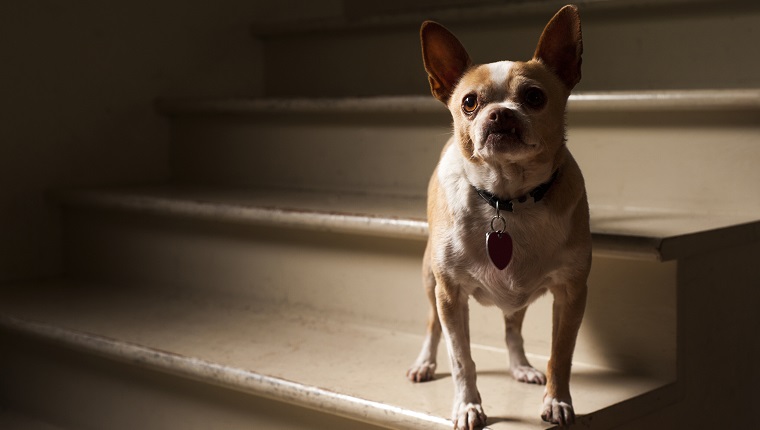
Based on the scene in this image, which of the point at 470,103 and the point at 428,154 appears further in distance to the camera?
the point at 428,154

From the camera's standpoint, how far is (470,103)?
125 cm

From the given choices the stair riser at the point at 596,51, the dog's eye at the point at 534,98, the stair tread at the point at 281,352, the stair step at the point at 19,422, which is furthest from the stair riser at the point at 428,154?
the stair step at the point at 19,422

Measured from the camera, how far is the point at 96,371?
1.92 metres

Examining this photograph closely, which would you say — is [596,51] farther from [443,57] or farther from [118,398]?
[118,398]

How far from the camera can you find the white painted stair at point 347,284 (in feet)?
4.91

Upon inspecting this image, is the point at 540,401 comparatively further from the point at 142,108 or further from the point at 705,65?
the point at 142,108

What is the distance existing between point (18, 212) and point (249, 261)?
2.21 feet

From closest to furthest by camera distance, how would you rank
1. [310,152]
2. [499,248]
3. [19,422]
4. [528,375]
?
1. [499,248]
2. [528,375]
3. [19,422]
4. [310,152]

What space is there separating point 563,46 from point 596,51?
826 millimetres

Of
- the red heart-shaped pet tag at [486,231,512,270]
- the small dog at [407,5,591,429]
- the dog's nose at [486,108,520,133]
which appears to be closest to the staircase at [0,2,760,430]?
the small dog at [407,5,591,429]

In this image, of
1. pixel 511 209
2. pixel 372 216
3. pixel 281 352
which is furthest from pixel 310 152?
pixel 511 209

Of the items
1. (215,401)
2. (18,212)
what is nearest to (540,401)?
(215,401)

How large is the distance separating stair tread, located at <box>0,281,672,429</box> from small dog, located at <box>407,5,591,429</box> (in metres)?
0.11

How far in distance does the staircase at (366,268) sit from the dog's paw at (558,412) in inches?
0.8
